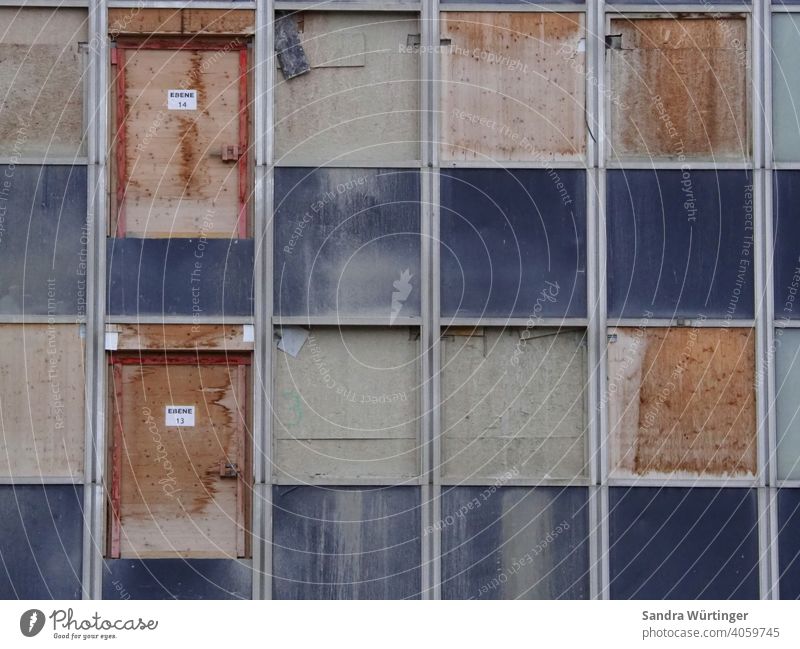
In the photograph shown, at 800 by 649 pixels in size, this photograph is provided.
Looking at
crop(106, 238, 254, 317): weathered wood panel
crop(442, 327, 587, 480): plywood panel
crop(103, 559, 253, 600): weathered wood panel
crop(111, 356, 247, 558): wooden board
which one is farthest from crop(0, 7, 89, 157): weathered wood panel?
crop(442, 327, 587, 480): plywood panel

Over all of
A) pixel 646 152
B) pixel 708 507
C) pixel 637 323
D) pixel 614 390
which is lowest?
pixel 708 507

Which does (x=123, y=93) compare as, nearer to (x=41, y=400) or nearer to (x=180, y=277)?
(x=180, y=277)

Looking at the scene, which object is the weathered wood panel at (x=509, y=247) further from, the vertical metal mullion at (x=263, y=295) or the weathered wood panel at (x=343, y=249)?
the vertical metal mullion at (x=263, y=295)

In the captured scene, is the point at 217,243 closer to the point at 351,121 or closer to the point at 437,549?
the point at 351,121

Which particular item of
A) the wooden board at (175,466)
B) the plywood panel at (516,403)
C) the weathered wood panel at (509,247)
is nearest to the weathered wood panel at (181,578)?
the wooden board at (175,466)

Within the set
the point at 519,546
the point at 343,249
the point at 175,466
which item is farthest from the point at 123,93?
the point at 519,546

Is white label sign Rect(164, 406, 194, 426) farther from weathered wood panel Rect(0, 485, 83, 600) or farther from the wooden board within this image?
weathered wood panel Rect(0, 485, 83, 600)

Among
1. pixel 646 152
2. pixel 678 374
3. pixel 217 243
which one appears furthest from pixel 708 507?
pixel 217 243
